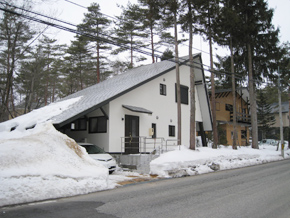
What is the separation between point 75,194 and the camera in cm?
838

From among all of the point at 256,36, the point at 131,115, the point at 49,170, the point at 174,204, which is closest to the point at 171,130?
the point at 131,115

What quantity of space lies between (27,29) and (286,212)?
799 inches

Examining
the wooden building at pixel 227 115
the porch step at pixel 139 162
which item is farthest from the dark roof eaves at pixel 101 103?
the wooden building at pixel 227 115

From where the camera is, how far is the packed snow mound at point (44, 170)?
291 inches

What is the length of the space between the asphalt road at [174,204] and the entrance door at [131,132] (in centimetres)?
782

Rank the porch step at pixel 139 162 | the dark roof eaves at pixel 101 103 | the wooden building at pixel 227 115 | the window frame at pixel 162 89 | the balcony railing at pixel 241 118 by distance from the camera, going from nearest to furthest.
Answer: the dark roof eaves at pixel 101 103 < the porch step at pixel 139 162 < the window frame at pixel 162 89 < the wooden building at pixel 227 115 < the balcony railing at pixel 241 118

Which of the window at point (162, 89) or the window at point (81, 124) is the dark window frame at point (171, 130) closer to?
the window at point (162, 89)

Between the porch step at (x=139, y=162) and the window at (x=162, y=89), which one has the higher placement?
the window at (x=162, y=89)

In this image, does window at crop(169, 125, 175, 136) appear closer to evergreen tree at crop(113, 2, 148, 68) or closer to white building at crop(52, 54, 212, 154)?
white building at crop(52, 54, 212, 154)

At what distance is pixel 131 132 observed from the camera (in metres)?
17.7

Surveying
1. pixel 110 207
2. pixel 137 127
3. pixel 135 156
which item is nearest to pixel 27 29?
pixel 137 127

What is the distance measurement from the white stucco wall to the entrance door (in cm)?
33

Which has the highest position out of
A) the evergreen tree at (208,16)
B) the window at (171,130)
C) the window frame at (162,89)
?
the evergreen tree at (208,16)

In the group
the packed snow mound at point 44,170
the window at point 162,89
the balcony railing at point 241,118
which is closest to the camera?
the packed snow mound at point 44,170
